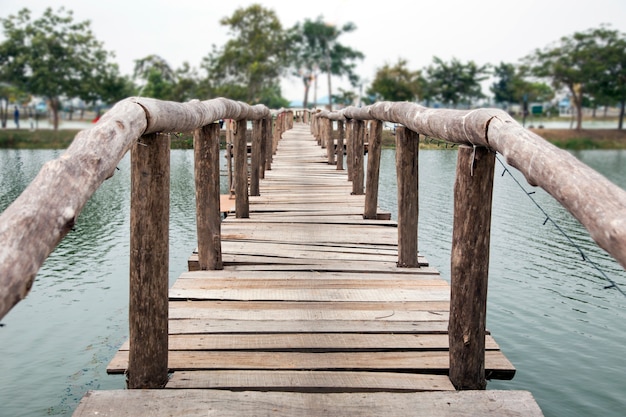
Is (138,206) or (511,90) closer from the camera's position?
(138,206)

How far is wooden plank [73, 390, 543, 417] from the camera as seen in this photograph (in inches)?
123

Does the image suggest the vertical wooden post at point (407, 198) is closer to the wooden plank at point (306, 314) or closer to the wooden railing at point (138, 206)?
the wooden plank at point (306, 314)

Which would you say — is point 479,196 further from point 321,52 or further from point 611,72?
point 321,52

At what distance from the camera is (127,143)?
9.25ft

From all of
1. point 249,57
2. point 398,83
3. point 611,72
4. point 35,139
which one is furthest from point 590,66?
point 35,139

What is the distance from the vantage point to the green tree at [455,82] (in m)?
58.8

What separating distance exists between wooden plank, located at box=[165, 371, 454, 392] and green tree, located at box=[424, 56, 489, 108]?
57445 millimetres

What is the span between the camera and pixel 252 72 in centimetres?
5684

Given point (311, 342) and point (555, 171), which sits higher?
point (555, 171)

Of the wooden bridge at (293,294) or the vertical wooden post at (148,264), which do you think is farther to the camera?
the vertical wooden post at (148,264)

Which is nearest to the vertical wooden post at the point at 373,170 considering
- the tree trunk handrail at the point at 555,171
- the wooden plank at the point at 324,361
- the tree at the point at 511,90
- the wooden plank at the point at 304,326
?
the wooden plank at the point at 304,326

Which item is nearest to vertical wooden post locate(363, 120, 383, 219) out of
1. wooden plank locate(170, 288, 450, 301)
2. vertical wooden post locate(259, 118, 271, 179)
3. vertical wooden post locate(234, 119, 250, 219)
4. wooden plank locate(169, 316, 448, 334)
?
vertical wooden post locate(234, 119, 250, 219)

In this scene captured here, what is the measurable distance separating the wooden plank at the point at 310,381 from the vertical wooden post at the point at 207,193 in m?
2.08

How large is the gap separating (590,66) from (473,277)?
50996mm
